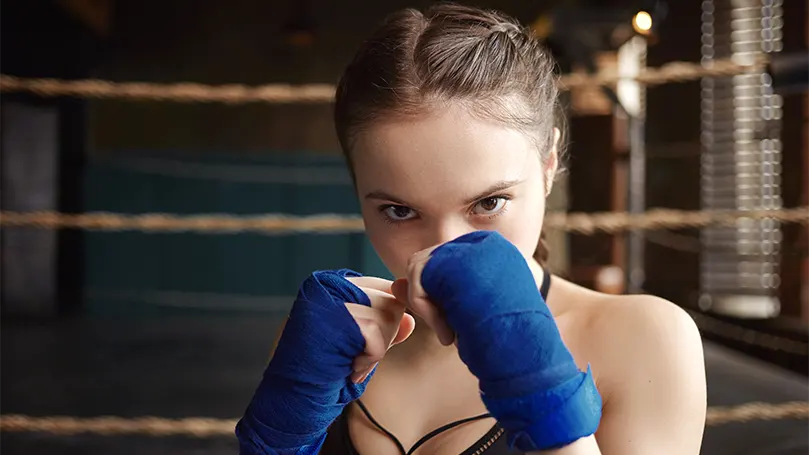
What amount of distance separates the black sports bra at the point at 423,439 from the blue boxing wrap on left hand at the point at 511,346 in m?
0.16

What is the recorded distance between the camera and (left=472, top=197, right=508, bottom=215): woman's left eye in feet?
1.99

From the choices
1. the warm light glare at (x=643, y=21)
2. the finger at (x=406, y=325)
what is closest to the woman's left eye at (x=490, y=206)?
the finger at (x=406, y=325)

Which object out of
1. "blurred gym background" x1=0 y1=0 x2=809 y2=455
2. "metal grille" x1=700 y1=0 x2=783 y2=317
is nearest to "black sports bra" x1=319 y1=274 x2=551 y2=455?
"blurred gym background" x1=0 y1=0 x2=809 y2=455

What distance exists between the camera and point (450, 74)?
24.1 inches

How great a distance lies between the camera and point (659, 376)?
0.64 m

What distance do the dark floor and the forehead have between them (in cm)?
96

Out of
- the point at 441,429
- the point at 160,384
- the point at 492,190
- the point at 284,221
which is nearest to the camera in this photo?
the point at 492,190

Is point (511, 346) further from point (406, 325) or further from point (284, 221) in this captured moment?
point (284, 221)

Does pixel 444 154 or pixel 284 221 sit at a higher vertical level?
pixel 444 154

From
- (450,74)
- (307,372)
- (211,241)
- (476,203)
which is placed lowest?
(211,241)

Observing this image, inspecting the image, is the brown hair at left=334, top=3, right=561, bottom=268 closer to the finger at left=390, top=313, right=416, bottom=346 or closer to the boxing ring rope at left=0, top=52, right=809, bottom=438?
the finger at left=390, top=313, right=416, bottom=346

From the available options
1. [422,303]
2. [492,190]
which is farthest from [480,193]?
[422,303]

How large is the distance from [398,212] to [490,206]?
79mm

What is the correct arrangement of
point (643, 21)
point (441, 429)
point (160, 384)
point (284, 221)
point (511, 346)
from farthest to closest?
point (160, 384), point (643, 21), point (284, 221), point (441, 429), point (511, 346)
